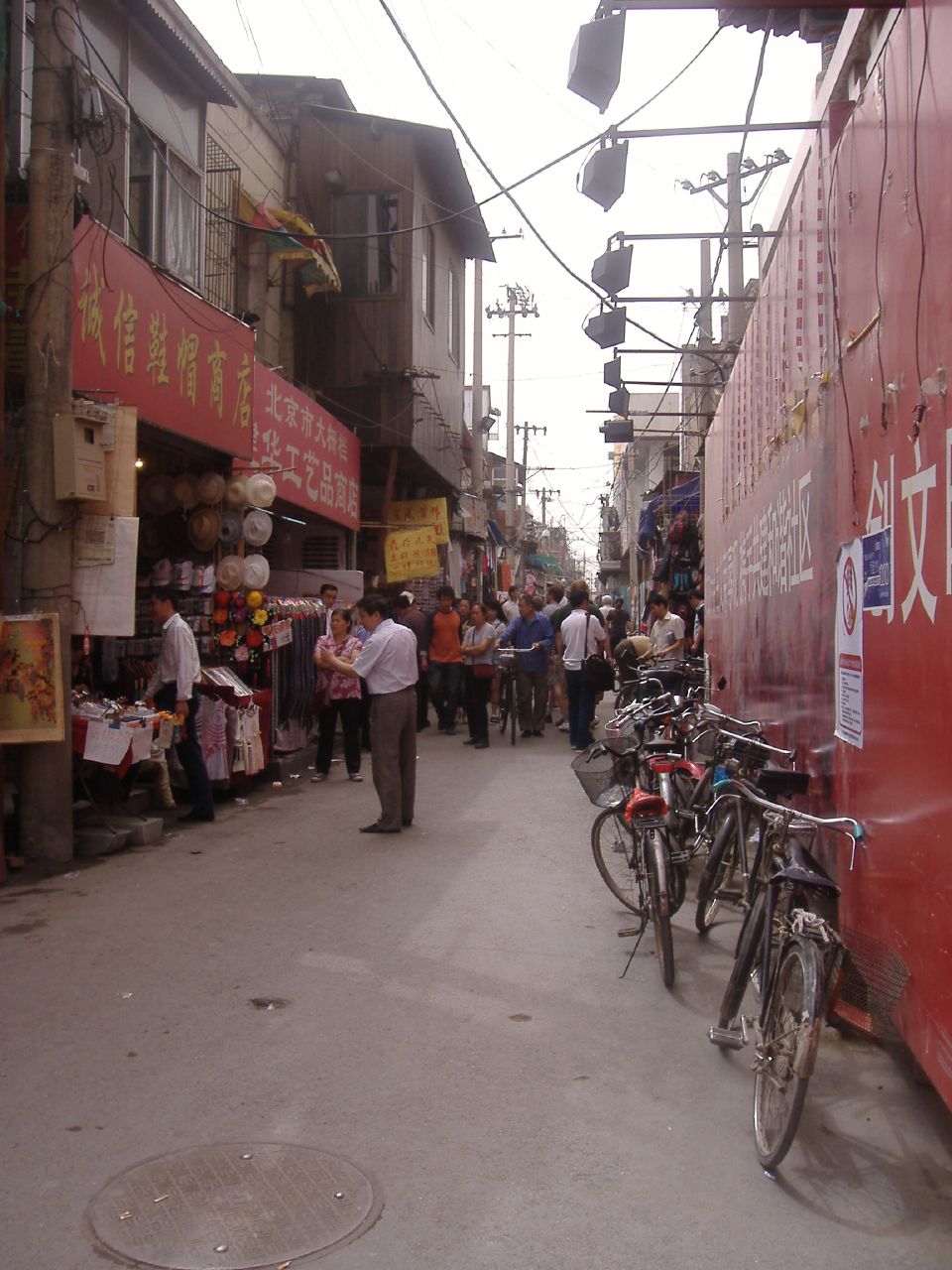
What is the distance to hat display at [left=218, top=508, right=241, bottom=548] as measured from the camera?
11.8m

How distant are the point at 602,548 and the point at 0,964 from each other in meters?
70.4

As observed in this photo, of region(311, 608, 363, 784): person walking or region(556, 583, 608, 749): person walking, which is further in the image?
region(556, 583, 608, 749): person walking

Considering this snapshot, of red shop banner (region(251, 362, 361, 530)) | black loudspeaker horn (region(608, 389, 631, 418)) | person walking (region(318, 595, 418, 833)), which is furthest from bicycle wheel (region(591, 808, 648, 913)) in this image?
black loudspeaker horn (region(608, 389, 631, 418))

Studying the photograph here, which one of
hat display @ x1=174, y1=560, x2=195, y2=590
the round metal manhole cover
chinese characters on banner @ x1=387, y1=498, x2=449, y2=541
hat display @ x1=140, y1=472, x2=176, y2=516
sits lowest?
the round metal manhole cover

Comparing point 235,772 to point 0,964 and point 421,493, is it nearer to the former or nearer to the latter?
point 0,964

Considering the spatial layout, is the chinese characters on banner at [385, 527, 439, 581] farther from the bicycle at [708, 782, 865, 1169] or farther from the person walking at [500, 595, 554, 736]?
the bicycle at [708, 782, 865, 1169]

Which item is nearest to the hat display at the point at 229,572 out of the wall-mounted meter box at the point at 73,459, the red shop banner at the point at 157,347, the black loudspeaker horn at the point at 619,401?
the red shop banner at the point at 157,347

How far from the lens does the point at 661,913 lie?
18.9 feet

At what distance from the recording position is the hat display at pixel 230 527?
11836mm

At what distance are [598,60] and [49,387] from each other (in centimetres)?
415

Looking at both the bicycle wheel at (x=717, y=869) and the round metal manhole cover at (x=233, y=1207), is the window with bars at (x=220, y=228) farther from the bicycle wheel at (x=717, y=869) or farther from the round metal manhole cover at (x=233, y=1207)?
the round metal manhole cover at (x=233, y=1207)

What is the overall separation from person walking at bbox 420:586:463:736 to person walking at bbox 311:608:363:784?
346cm

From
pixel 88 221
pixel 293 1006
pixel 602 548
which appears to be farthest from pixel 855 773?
pixel 602 548

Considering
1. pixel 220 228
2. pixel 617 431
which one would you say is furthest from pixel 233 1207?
pixel 617 431
